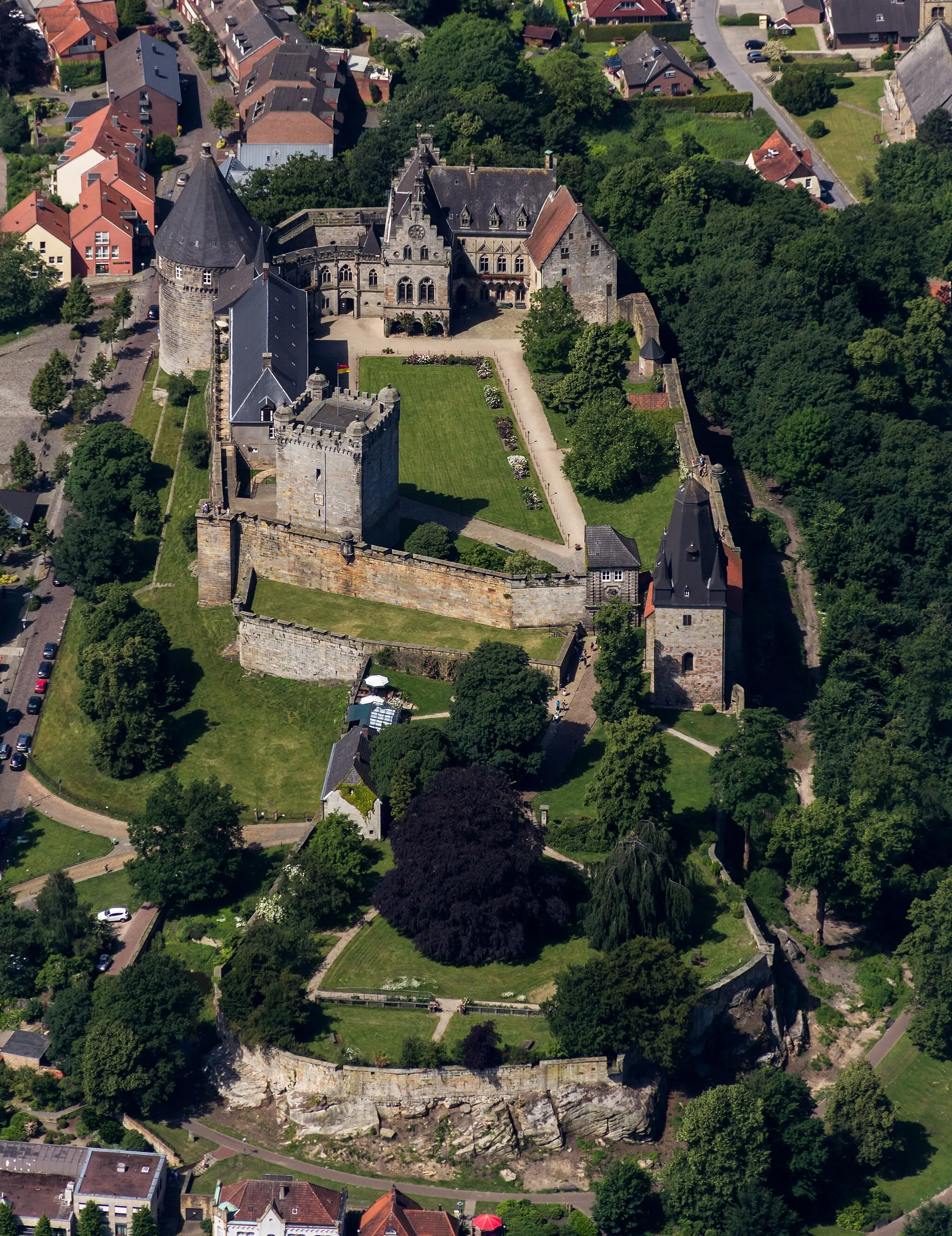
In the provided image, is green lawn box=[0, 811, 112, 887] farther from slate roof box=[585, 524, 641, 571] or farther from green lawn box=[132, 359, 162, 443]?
green lawn box=[132, 359, 162, 443]

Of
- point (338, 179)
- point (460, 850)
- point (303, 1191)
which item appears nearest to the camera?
point (303, 1191)

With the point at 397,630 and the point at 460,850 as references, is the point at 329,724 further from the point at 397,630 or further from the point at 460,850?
the point at 460,850

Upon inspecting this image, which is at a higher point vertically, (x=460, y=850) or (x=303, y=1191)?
(x=460, y=850)

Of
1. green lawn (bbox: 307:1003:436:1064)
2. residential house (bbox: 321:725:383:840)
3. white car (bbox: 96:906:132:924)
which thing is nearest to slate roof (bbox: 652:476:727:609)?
residential house (bbox: 321:725:383:840)

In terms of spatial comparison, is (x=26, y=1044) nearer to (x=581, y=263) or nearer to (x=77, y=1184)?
(x=77, y=1184)

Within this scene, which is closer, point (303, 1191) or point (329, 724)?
point (303, 1191)

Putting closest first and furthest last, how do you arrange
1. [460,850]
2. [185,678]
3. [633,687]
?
[460,850] → [633,687] → [185,678]

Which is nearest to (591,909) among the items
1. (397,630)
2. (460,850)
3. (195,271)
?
(460,850)

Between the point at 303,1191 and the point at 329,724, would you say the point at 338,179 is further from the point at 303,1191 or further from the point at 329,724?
the point at 303,1191

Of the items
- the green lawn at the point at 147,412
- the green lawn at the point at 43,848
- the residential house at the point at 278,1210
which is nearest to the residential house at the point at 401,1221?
the residential house at the point at 278,1210
